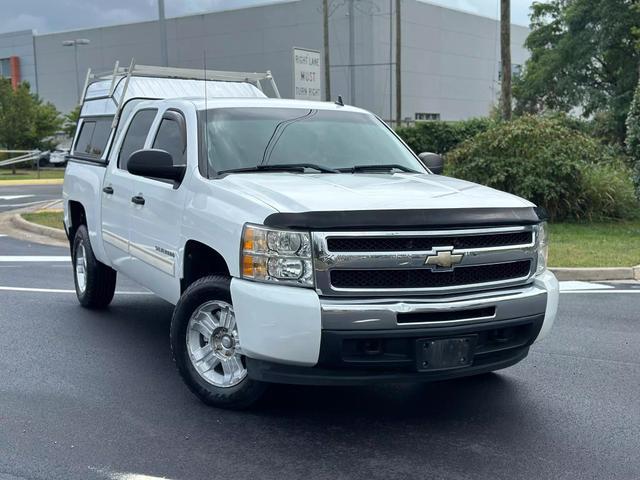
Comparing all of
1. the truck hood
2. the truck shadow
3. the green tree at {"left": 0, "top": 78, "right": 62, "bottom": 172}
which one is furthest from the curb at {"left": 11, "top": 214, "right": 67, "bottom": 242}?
the green tree at {"left": 0, "top": 78, "right": 62, "bottom": 172}

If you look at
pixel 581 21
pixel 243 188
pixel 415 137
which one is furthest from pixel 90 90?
pixel 581 21

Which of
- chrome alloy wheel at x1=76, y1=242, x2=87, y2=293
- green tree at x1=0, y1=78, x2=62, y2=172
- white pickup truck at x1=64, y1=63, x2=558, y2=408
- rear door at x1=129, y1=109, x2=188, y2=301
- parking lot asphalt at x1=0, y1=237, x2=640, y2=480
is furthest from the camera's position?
green tree at x1=0, y1=78, x2=62, y2=172

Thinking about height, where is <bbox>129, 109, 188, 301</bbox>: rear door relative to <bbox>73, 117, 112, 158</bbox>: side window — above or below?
below

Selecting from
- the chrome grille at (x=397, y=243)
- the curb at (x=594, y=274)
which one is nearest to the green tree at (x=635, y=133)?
the curb at (x=594, y=274)

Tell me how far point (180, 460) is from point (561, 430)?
2.24m

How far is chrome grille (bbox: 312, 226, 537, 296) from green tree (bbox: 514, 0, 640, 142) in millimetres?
30172

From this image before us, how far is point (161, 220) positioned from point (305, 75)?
508 inches

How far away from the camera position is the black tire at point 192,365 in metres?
4.73

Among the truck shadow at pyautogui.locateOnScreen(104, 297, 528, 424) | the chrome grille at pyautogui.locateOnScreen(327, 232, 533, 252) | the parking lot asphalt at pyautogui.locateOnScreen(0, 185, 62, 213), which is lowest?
the parking lot asphalt at pyautogui.locateOnScreen(0, 185, 62, 213)

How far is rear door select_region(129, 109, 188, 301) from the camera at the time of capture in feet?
17.8

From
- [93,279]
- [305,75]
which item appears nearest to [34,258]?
[93,279]

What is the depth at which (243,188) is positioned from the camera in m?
4.83

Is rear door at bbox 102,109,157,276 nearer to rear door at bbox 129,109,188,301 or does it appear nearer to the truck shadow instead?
rear door at bbox 129,109,188,301

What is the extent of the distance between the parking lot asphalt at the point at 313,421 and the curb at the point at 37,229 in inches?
295
